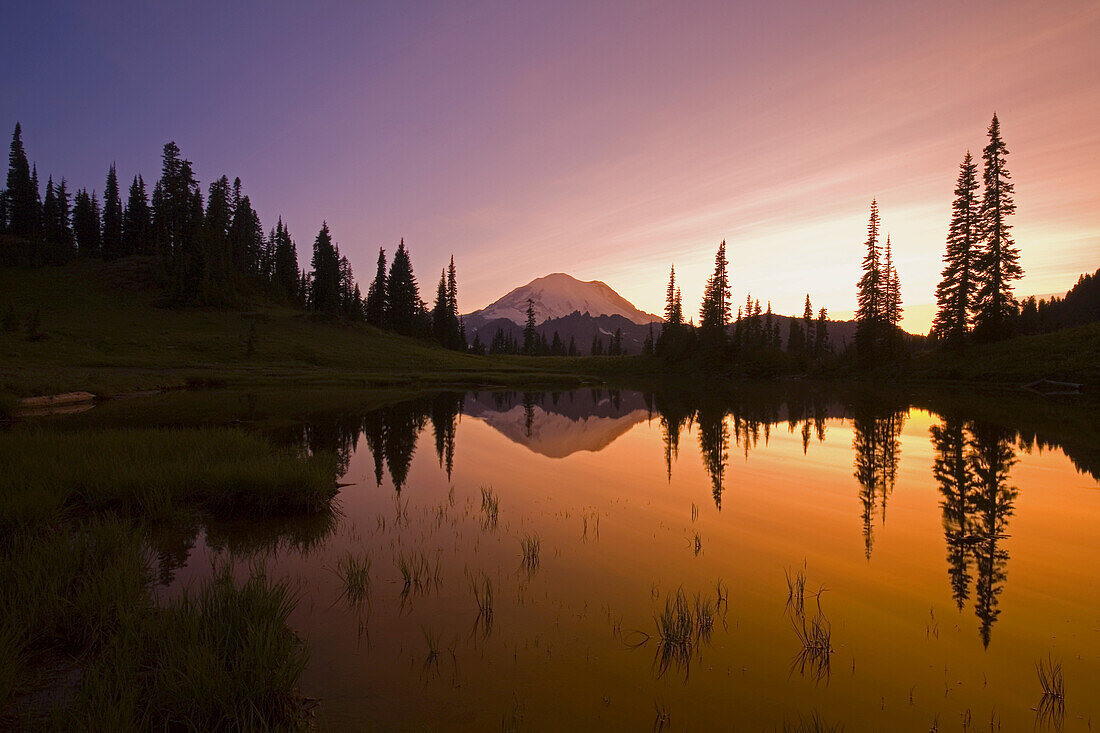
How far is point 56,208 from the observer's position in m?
102

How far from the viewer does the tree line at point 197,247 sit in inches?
3322

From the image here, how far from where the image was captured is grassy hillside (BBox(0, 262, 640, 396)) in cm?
4319

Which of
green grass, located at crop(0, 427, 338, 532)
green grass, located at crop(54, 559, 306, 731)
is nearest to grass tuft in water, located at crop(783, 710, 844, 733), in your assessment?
green grass, located at crop(54, 559, 306, 731)

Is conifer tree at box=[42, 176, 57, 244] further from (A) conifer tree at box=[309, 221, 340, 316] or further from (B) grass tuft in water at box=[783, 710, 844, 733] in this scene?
(B) grass tuft in water at box=[783, 710, 844, 733]

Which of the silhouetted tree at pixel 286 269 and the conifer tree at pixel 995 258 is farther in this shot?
the silhouetted tree at pixel 286 269

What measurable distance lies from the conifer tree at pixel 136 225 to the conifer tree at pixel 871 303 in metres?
117

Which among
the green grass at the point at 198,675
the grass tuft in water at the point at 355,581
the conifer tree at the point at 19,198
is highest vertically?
the conifer tree at the point at 19,198

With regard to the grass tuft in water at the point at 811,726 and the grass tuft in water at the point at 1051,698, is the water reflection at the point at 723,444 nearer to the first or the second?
the grass tuft in water at the point at 1051,698

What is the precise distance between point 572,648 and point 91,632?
523 cm

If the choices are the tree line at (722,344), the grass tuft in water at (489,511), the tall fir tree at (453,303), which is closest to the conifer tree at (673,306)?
the tree line at (722,344)

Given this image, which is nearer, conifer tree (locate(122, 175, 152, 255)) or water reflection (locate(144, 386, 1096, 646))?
water reflection (locate(144, 386, 1096, 646))

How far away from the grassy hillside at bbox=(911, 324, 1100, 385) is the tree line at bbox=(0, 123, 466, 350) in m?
83.3

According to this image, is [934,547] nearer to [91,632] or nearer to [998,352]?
[91,632]

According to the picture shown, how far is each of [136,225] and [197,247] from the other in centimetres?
2751
